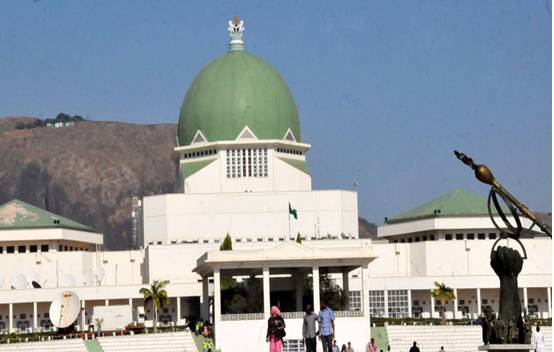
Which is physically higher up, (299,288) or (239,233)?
(239,233)

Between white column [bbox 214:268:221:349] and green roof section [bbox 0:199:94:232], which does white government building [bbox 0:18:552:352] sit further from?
white column [bbox 214:268:221:349]

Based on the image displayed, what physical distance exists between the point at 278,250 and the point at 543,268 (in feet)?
96.4

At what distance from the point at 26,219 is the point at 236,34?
59.2 ft

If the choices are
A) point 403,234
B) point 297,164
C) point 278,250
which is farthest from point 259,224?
point 278,250

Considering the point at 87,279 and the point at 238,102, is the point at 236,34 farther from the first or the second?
the point at 87,279

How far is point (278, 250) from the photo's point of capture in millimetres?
76938

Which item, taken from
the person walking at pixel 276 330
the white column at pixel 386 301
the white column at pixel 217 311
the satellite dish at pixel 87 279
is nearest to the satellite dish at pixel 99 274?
the satellite dish at pixel 87 279

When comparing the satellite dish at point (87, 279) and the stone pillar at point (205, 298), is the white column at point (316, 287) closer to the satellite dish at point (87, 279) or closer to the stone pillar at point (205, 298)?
the stone pillar at point (205, 298)

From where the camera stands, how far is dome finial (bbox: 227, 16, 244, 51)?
10112 centimetres

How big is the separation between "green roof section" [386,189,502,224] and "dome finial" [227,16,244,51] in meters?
16.3

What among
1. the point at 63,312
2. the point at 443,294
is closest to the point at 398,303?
the point at 443,294

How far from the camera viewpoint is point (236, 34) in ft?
333

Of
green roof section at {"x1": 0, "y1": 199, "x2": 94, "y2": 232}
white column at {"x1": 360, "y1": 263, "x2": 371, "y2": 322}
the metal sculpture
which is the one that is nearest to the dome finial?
green roof section at {"x1": 0, "y1": 199, "x2": 94, "y2": 232}

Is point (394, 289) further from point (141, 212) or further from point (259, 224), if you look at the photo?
point (141, 212)
